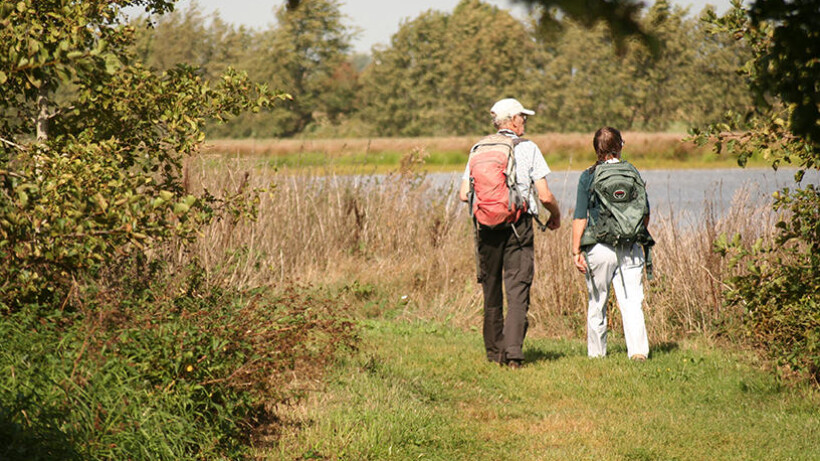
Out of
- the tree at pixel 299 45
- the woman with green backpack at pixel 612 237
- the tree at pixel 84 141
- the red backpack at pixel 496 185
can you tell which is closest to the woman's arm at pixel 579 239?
the woman with green backpack at pixel 612 237

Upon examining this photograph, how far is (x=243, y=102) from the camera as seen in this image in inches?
223

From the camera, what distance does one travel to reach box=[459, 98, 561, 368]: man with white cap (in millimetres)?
6750

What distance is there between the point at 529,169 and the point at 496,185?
0.31 meters

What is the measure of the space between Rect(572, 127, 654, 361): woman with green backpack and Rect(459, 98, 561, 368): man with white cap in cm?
37

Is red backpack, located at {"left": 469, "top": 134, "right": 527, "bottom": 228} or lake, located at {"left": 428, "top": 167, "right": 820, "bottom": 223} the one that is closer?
red backpack, located at {"left": 469, "top": 134, "right": 527, "bottom": 228}

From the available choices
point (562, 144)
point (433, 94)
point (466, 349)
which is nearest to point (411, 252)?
point (466, 349)

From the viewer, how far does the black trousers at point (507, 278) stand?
6.91 meters

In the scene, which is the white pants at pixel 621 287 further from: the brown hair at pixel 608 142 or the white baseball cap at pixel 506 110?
the white baseball cap at pixel 506 110

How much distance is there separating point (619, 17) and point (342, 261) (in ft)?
30.9

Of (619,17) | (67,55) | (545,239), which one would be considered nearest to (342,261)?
(545,239)

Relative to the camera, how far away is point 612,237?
277 inches

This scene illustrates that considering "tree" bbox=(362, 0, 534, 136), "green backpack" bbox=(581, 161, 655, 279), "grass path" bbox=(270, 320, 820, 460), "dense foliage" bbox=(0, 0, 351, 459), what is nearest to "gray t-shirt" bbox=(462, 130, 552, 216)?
"green backpack" bbox=(581, 161, 655, 279)

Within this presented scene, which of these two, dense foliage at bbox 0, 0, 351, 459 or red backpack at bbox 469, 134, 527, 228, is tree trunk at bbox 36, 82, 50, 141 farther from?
red backpack at bbox 469, 134, 527, 228

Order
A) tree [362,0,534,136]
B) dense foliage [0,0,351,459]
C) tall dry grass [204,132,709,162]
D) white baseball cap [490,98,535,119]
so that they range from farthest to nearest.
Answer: tree [362,0,534,136]
tall dry grass [204,132,709,162]
white baseball cap [490,98,535,119]
dense foliage [0,0,351,459]
